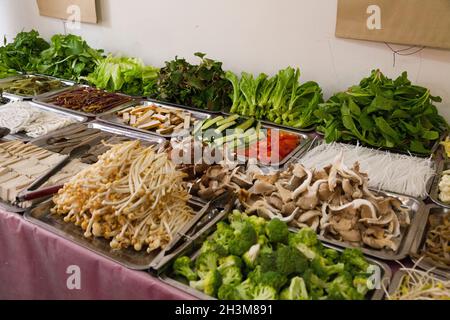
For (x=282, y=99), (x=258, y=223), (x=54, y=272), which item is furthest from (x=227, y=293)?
(x=282, y=99)

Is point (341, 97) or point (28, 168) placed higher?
point (341, 97)

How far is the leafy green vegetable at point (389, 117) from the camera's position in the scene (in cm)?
288

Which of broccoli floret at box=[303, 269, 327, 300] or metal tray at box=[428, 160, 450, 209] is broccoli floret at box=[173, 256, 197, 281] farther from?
metal tray at box=[428, 160, 450, 209]

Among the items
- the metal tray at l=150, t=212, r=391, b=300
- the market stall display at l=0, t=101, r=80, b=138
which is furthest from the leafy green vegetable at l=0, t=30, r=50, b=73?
the metal tray at l=150, t=212, r=391, b=300

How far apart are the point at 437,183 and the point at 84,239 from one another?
2.05m

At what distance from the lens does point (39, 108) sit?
3.90 m

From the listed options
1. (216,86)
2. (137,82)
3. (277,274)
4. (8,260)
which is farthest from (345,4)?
(8,260)

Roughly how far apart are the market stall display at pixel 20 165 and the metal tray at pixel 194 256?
3.19 ft

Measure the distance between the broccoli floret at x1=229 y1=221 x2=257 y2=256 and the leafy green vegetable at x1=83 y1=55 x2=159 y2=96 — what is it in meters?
2.51

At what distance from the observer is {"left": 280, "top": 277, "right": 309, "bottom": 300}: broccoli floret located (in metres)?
→ 1.67
